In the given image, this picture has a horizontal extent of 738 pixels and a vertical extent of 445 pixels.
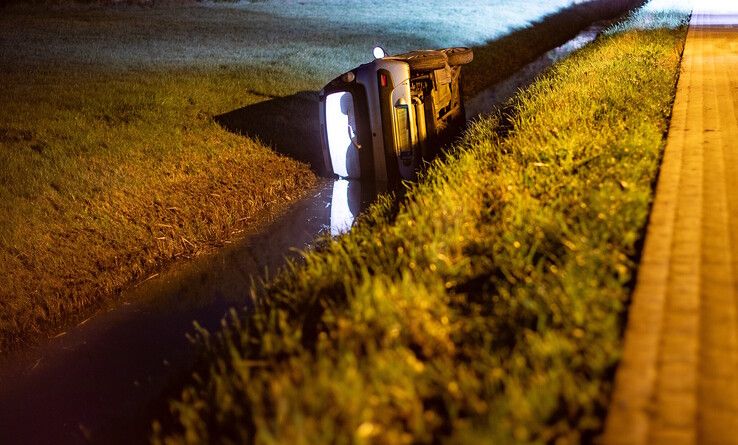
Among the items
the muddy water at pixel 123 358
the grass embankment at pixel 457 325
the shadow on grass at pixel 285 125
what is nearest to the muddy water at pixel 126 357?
the muddy water at pixel 123 358

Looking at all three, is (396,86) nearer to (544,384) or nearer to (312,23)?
(544,384)

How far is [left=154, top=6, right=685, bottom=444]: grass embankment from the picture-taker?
3.01 meters

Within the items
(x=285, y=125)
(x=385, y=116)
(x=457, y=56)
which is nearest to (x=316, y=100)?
(x=285, y=125)

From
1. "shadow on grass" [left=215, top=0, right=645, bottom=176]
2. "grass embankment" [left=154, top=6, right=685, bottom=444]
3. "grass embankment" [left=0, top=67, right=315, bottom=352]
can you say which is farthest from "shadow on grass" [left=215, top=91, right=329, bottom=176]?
"grass embankment" [left=154, top=6, right=685, bottom=444]

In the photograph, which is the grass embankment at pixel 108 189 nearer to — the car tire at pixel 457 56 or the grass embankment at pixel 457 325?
the grass embankment at pixel 457 325

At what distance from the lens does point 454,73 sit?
454 inches

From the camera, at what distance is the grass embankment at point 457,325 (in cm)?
301

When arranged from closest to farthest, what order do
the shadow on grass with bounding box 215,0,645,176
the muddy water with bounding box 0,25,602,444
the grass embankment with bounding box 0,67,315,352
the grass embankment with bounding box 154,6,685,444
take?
the grass embankment with bounding box 154,6,685,444 → the muddy water with bounding box 0,25,602,444 → the grass embankment with bounding box 0,67,315,352 → the shadow on grass with bounding box 215,0,645,176

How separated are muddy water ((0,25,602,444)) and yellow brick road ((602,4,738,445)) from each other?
11.8 ft

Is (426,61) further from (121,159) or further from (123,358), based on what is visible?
(123,358)

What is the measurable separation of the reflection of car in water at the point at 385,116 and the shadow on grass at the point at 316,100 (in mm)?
1831

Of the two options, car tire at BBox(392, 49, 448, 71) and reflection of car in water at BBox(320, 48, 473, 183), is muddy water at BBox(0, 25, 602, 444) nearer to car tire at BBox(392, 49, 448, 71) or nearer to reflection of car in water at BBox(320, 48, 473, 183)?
reflection of car in water at BBox(320, 48, 473, 183)

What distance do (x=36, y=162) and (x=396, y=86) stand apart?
5.83 m

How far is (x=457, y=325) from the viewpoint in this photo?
3777 mm
